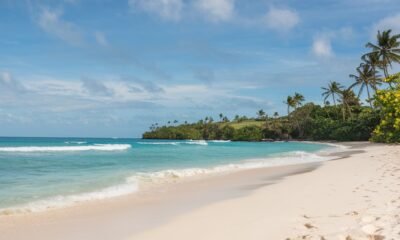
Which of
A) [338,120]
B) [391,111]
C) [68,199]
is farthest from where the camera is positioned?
[338,120]

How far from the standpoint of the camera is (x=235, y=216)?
6.99 metres

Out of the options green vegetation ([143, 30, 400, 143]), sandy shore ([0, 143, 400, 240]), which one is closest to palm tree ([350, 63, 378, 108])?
green vegetation ([143, 30, 400, 143])

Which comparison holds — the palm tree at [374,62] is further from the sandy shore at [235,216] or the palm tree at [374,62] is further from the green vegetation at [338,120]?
the sandy shore at [235,216]

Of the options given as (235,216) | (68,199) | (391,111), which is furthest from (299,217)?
(391,111)

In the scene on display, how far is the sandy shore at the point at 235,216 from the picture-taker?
18.3 ft

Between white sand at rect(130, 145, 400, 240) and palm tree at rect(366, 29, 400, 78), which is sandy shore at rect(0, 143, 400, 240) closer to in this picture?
white sand at rect(130, 145, 400, 240)

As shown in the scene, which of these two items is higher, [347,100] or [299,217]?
[347,100]

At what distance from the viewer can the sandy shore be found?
5.59m

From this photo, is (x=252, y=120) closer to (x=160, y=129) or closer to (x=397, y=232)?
(x=160, y=129)

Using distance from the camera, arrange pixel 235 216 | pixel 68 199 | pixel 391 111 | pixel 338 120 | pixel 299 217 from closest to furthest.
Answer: pixel 299 217, pixel 235 216, pixel 68 199, pixel 391 111, pixel 338 120

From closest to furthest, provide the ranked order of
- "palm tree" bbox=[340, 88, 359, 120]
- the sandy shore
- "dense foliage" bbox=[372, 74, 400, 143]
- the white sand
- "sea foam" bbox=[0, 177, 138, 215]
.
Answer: the white sand
the sandy shore
"sea foam" bbox=[0, 177, 138, 215]
"dense foliage" bbox=[372, 74, 400, 143]
"palm tree" bbox=[340, 88, 359, 120]

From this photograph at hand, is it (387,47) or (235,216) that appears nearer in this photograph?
(235,216)

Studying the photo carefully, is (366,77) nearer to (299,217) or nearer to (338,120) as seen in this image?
(338,120)

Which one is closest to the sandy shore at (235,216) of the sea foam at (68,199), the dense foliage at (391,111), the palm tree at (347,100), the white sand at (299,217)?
the white sand at (299,217)
